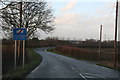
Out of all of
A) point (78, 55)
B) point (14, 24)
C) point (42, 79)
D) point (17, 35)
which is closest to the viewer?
point (42, 79)

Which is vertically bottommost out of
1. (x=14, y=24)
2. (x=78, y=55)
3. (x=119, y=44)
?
(x=78, y=55)

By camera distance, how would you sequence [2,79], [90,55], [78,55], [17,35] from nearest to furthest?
[2,79] < [17,35] < [90,55] < [78,55]

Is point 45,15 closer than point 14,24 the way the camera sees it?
No

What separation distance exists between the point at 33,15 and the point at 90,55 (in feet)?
74.4

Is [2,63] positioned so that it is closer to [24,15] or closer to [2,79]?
[2,79]

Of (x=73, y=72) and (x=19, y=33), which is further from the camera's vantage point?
(x=73, y=72)

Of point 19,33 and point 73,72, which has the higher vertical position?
point 19,33

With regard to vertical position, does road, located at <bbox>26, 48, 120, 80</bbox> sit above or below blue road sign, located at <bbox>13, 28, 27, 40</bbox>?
below

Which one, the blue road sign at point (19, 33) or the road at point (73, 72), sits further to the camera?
the blue road sign at point (19, 33)

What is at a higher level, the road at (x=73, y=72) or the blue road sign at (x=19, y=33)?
the blue road sign at (x=19, y=33)

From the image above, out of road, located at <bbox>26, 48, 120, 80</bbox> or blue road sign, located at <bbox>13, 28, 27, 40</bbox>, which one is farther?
blue road sign, located at <bbox>13, 28, 27, 40</bbox>

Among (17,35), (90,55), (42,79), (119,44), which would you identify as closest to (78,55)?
(90,55)

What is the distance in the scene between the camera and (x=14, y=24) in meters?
25.4

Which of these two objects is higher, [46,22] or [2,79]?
[46,22]
